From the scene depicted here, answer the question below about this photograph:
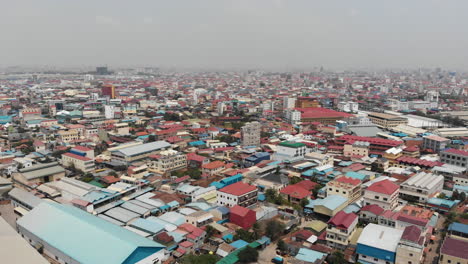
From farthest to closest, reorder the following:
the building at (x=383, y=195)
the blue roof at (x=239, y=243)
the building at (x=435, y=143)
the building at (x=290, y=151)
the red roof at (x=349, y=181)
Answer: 1. the building at (x=435, y=143)
2. the building at (x=290, y=151)
3. the red roof at (x=349, y=181)
4. the building at (x=383, y=195)
5. the blue roof at (x=239, y=243)

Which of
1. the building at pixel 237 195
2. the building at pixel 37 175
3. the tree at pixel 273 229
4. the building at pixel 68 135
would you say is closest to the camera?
the tree at pixel 273 229

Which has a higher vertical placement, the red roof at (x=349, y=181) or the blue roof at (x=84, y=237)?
the red roof at (x=349, y=181)

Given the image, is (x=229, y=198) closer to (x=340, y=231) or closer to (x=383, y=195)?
(x=340, y=231)

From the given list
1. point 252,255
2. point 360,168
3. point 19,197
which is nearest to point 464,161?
point 360,168

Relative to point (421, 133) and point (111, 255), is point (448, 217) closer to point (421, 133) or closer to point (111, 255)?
point (111, 255)

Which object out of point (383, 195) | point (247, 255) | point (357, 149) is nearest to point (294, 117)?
point (357, 149)

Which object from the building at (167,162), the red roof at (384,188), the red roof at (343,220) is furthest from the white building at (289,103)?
the red roof at (343,220)

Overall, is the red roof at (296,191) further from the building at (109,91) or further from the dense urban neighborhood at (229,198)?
the building at (109,91)
